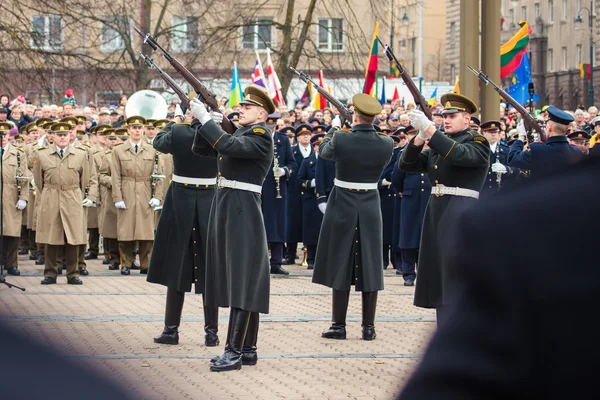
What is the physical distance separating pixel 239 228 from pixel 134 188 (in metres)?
7.77

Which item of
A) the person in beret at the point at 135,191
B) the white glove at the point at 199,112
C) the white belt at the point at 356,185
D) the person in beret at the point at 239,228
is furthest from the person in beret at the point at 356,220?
the person in beret at the point at 135,191

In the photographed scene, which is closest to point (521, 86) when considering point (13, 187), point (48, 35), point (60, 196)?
point (13, 187)

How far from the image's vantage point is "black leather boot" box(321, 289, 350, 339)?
974 cm

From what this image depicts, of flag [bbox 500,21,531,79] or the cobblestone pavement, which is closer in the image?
the cobblestone pavement

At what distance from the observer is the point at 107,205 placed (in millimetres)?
16125

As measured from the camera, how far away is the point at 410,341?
381 inches

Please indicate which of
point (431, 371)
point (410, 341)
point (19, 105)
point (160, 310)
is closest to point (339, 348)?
point (410, 341)

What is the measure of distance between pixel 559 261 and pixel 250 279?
674 cm

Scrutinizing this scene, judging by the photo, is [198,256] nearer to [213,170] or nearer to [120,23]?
[213,170]

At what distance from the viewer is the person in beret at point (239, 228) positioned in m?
7.96

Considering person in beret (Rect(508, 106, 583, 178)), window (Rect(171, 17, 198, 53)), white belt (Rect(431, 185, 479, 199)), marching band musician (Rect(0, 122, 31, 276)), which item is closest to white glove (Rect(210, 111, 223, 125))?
white belt (Rect(431, 185, 479, 199))

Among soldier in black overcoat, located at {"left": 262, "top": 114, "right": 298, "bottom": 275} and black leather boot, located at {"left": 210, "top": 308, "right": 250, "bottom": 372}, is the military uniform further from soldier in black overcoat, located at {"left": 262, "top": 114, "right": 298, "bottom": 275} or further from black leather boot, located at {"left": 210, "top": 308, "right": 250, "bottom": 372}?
soldier in black overcoat, located at {"left": 262, "top": 114, "right": 298, "bottom": 275}

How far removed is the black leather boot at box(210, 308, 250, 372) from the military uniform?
1.10 meters

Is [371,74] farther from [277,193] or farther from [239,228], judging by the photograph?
[239,228]
